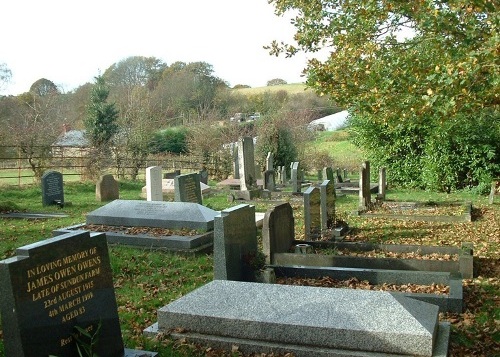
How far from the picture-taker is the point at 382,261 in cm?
827

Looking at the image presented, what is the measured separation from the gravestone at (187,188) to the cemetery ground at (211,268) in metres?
2.26

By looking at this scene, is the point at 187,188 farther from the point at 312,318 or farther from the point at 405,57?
the point at 312,318

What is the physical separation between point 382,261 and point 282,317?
3.62m

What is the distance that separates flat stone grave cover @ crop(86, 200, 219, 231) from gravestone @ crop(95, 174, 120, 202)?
7.19 m

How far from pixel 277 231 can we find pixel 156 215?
3098 millimetres

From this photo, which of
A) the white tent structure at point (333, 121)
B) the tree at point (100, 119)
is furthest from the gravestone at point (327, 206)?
the white tent structure at point (333, 121)

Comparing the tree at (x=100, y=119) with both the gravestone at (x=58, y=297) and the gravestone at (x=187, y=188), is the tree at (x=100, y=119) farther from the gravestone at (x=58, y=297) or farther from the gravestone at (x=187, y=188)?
the gravestone at (x=58, y=297)

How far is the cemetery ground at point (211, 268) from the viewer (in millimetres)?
5777

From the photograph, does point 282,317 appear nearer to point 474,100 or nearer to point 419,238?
point 474,100

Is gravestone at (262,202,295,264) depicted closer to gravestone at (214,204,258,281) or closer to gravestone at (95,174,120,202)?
gravestone at (214,204,258,281)

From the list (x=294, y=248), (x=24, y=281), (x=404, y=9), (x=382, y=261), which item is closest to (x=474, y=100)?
(x=404, y=9)

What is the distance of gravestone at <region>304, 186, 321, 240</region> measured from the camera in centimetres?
1102

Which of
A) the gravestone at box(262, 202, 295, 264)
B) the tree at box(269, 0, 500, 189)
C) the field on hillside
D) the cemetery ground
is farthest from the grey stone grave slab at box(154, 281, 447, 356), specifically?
the field on hillside

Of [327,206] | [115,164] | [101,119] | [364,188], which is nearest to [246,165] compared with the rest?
[364,188]
